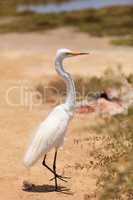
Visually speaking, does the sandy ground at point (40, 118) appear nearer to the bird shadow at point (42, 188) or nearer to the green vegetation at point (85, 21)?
the bird shadow at point (42, 188)

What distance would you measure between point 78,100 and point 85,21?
12.4 meters

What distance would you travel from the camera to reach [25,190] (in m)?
7.93

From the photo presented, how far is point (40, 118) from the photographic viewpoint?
38.1 feet

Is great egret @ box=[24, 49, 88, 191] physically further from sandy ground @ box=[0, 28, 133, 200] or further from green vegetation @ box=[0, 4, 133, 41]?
green vegetation @ box=[0, 4, 133, 41]

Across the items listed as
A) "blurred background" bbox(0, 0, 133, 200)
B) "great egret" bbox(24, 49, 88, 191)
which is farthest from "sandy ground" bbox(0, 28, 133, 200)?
"great egret" bbox(24, 49, 88, 191)

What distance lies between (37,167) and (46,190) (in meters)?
0.91

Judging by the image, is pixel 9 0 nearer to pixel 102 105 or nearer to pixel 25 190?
pixel 102 105

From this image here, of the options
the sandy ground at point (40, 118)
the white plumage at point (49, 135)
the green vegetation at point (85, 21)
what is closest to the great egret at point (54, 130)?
the white plumage at point (49, 135)

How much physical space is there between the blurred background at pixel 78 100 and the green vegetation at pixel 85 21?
0.12 feet

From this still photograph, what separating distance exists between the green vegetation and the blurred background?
36mm

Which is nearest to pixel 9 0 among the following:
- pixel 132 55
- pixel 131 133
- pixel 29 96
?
pixel 132 55

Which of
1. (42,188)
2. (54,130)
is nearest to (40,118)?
(42,188)

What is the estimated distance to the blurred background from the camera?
320 inches

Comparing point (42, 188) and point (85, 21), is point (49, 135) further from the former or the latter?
point (85, 21)
